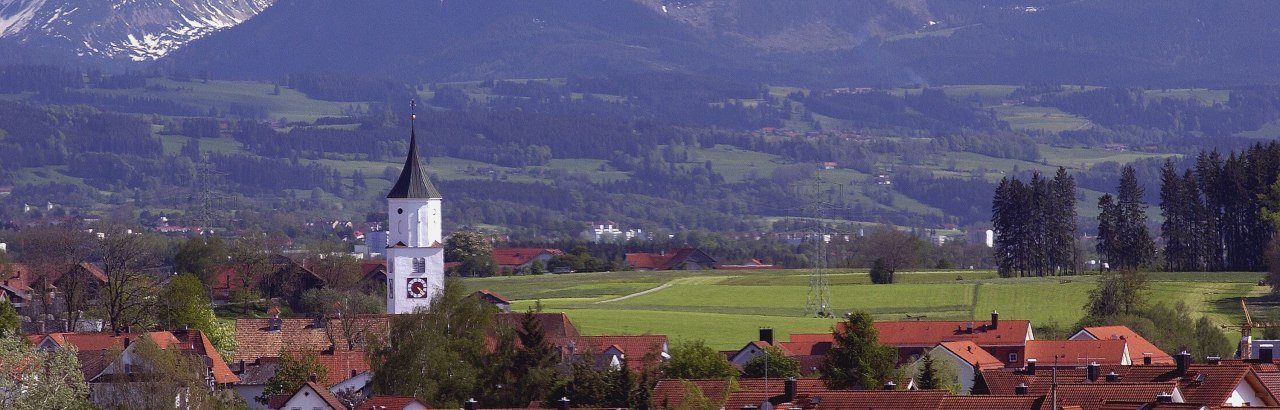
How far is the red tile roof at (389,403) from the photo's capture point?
54031 millimetres

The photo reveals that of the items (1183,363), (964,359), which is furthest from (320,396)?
(964,359)

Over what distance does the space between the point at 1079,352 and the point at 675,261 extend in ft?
330

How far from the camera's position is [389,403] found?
54.9 meters

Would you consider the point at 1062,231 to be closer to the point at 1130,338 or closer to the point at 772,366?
the point at 1130,338

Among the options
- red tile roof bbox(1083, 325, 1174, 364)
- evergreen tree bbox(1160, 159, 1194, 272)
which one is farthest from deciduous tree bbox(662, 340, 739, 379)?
evergreen tree bbox(1160, 159, 1194, 272)

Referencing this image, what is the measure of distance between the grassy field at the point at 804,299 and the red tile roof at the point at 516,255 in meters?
37.4

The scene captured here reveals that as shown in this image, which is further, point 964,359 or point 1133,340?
point 1133,340

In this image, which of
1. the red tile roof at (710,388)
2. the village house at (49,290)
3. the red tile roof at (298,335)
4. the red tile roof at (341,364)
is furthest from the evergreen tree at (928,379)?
the village house at (49,290)

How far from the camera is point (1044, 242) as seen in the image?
130 meters

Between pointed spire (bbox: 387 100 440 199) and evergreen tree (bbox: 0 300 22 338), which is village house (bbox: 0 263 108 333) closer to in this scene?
evergreen tree (bbox: 0 300 22 338)

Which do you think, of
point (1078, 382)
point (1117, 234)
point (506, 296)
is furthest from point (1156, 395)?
point (1117, 234)

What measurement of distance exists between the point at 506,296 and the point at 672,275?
2415 cm

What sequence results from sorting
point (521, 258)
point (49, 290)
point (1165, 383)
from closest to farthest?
point (1165, 383)
point (49, 290)
point (521, 258)

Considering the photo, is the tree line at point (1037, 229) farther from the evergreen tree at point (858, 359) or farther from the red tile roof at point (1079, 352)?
the evergreen tree at point (858, 359)
